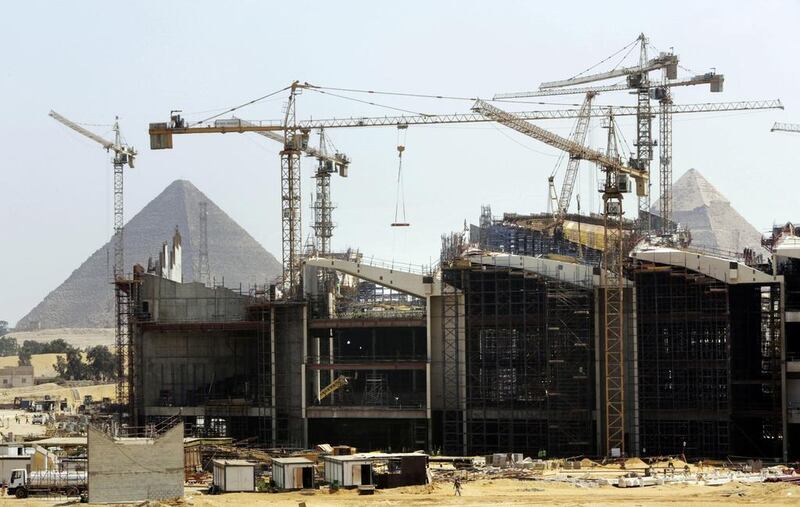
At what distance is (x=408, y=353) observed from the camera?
115 metres

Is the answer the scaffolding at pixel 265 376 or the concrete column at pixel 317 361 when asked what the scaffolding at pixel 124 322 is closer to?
the scaffolding at pixel 265 376

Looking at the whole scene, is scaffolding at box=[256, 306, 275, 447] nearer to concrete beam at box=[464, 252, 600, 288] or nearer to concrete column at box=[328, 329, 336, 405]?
concrete column at box=[328, 329, 336, 405]

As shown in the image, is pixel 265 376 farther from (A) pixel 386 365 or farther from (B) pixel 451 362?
(B) pixel 451 362

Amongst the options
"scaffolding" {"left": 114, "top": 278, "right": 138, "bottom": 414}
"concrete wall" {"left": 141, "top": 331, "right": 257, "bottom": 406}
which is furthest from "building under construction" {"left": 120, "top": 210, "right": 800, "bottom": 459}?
"scaffolding" {"left": 114, "top": 278, "right": 138, "bottom": 414}

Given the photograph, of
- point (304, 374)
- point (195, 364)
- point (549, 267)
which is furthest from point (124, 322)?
point (549, 267)

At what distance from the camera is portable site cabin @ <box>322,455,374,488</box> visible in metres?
79.9

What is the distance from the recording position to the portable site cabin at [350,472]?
79938 mm

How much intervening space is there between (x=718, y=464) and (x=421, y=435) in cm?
2139

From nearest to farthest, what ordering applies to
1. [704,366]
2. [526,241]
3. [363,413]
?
[704,366]
[363,413]
[526,241]

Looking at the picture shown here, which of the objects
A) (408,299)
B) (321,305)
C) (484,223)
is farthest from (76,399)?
(321,305)

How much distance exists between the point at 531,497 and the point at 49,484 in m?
23.1

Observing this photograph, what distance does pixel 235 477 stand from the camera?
79.5 m

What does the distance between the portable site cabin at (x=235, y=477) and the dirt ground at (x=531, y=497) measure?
1000mm

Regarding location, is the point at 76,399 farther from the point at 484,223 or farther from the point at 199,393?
the point at 199,393
